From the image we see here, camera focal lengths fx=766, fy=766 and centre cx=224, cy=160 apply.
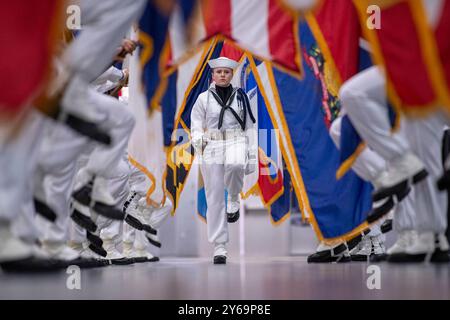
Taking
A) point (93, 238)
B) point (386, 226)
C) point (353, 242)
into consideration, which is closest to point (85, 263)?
point (93, 238)

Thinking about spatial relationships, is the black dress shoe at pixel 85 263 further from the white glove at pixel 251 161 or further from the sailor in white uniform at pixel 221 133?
the white glove at pixel 251 161

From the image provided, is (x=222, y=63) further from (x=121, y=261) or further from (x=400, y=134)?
(x=400, y=134)

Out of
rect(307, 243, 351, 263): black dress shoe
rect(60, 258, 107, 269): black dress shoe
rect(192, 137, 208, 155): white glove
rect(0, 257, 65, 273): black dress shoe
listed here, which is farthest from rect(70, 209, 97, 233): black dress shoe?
rect(192, 137, 208, 155): white glove

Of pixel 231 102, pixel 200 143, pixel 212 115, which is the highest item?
pixel 231 102

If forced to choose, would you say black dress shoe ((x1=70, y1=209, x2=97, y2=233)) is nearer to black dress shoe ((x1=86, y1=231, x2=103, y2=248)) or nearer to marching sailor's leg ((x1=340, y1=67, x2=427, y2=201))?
black dress shoe ((x1=86, y1=231, x2=103, y2=248))

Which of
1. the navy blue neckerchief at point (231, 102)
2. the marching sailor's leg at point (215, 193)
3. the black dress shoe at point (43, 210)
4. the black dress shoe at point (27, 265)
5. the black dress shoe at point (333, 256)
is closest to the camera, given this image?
the black dress shoe at point (27, 265)

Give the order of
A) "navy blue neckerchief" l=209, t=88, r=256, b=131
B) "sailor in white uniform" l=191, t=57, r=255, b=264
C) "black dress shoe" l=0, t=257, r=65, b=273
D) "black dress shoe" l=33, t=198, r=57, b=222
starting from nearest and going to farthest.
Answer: "black dress shoe" l=0, t=257, r=65, b=273, "black dress shoe" l=33, t=198, r=57, b=222, "sailor in white uniform" l=191, t=57, r=255, b=264, "navy blue neckerchief" l=209, t=88, r=256, b=131

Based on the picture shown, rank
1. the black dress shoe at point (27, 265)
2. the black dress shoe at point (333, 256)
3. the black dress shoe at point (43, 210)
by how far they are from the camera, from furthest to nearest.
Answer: the black dress shoe at point (333, 256) < the black dress shoe at point (43, 210) < the black dress shoe at point (27, 265)

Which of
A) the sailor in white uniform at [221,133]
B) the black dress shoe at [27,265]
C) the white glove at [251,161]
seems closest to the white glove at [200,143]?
the sailor in white uniform at [221,133]

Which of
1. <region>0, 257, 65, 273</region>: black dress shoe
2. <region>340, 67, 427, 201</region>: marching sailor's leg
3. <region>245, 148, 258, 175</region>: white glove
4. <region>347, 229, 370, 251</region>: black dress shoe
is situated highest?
<region>245, 148, 258, 175</region>: white glove

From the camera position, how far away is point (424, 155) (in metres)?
3.62

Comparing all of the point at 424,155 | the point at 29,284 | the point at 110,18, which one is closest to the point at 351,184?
the point at 424,155

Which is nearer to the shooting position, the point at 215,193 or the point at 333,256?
the point at 333,256

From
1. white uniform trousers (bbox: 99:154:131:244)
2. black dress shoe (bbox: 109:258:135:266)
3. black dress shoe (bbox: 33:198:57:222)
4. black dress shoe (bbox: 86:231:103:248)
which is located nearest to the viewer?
black dress shoe (bbox: 33:198:57:222)
